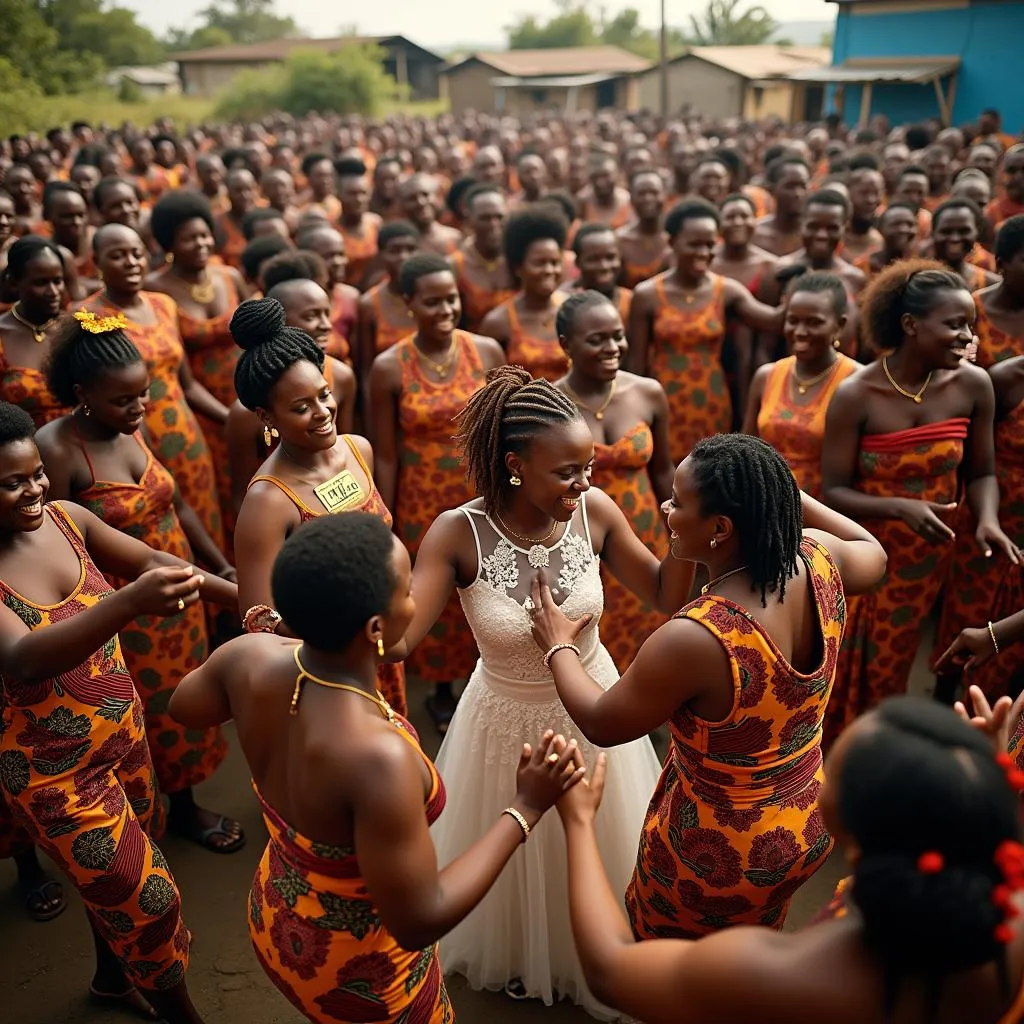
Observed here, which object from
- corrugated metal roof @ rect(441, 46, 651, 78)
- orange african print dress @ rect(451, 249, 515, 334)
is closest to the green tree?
corrugated metal roof @ rect(441, 46, 651, 78)

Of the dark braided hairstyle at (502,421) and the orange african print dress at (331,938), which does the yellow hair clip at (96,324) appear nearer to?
the dark braided hairstyle at (502,421)

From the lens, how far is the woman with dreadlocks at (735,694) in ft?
6.76

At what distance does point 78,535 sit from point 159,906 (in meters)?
1.11

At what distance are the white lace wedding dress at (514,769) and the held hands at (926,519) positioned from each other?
1326 millimetres

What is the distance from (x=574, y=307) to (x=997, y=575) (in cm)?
215

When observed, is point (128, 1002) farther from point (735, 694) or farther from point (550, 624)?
point (735, 694)

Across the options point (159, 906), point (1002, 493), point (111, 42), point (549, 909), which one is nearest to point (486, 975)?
point (549, 909)

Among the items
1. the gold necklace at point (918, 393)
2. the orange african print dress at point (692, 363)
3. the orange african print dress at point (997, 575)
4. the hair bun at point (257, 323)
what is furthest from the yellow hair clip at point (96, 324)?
the orange african print dress at point (997, 575)

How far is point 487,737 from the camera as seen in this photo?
2938 millimetres

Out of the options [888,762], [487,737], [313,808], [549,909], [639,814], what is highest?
[888,762]

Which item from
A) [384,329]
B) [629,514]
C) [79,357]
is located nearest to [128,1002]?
[79,357]

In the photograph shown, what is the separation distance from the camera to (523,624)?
2.76 m

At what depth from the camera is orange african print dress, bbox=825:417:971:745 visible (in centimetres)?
368

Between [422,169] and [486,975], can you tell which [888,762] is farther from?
[422,169]
